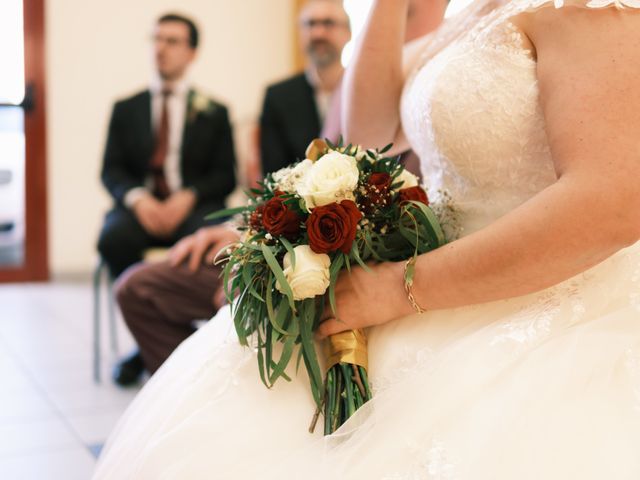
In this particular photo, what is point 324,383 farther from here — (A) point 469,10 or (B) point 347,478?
(A) point 469,10

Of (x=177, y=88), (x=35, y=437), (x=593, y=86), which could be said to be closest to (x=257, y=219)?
(x=593, y=86)

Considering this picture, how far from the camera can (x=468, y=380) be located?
994 millimetres

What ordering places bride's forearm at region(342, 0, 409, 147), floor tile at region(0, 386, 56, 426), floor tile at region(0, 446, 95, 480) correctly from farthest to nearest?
floor tile at region(0, 386, 56, 426) < floor tile at region(0, 446, 95, 480) < bride's forearm at region(342, 0, 409, 147)

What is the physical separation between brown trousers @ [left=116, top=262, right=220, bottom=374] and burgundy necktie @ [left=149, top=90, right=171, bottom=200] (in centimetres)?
139

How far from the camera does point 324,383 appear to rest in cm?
112

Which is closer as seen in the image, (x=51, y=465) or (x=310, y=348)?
(x=310, y=348)

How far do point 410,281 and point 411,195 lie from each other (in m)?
0.15

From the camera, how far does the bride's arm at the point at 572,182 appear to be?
98 centimetres

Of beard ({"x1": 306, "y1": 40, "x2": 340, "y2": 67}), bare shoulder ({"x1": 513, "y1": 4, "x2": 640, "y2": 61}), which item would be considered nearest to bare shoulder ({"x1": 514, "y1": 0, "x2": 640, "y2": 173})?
bare shoulder ({"x1": 513, "y1": 4, "x2": 640, "y2": 61})

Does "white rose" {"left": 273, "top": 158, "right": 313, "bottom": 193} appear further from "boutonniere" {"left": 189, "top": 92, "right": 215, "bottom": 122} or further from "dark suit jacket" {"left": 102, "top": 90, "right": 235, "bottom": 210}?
"boutonniere" {"left": 189, "top": 92, "right": 215, "bottom": 122}

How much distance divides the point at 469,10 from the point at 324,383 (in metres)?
0.73

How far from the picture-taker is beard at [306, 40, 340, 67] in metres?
3.54

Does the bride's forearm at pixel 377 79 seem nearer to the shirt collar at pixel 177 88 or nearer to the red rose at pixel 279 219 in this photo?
the red rose at pixel 279 219

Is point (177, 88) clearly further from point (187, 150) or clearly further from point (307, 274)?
point (307, 274)
